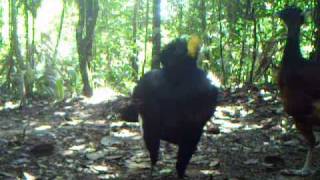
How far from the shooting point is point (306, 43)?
34.8 ft

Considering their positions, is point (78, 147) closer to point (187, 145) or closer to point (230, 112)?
point (187, 145)

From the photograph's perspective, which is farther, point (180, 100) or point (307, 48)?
point (307, 48)

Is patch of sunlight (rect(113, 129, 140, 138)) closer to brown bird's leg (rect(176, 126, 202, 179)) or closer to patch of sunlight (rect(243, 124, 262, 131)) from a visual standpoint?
patch of sunlight (rect(243, 124, 262, 131))

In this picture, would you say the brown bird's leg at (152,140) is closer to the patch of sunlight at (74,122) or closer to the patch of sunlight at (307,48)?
the patch of sunlight at (74,122)

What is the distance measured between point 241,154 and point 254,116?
6.51 feet

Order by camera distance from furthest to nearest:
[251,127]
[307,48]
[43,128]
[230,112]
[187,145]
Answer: [307,48] → [230,112] → [43,128] → [251,127] → [187,145]

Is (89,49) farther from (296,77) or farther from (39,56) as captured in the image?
(296,77)

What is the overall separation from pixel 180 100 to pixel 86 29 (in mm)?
6551

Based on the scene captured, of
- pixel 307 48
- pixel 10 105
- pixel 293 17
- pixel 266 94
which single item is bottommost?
pixel 10 105

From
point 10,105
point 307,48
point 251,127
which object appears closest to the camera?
point 251,127

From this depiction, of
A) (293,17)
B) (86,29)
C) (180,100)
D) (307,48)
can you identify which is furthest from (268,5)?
(180,100)

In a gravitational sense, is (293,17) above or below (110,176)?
above

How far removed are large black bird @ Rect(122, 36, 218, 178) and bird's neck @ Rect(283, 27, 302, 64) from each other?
2.86 ft

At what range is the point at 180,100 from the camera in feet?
14.2
